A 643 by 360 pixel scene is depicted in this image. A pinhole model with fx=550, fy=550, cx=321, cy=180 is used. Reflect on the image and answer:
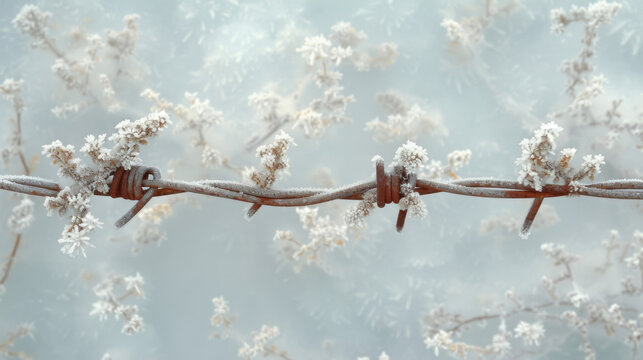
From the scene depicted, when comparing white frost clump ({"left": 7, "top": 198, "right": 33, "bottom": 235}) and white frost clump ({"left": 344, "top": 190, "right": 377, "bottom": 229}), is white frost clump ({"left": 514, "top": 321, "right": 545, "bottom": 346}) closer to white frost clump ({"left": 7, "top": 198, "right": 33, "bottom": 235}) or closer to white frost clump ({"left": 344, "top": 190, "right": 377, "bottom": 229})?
white frost clump ({"left": 344, "top": 190, "right": 377, "bottom": 229})

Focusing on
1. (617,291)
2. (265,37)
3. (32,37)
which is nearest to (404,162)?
(265,37)

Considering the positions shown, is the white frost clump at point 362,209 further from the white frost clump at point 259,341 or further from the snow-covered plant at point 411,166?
the white frost clump at point 259,341

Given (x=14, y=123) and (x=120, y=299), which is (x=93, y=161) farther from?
(x=14, y=123)

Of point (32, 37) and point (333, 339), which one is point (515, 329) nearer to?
point (333, 339)

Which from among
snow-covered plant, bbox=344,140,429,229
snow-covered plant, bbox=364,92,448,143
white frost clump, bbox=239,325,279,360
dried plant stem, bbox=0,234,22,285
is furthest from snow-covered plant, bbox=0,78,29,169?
snow-covered plant, bbox=344,140,429,229

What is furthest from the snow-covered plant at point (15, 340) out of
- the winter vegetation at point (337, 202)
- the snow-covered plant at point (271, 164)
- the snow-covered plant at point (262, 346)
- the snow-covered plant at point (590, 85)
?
the snow-covered plant at point (590, 85)

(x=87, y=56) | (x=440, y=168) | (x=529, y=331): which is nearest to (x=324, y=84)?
(x=440, y=168)
